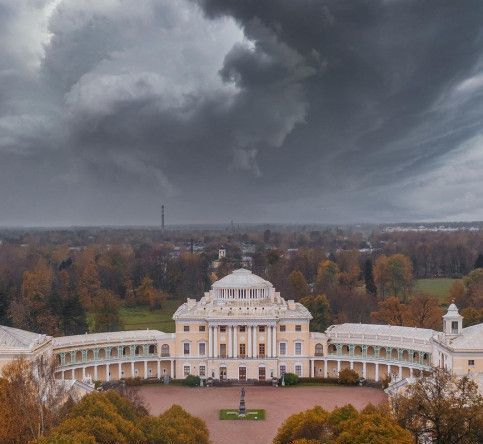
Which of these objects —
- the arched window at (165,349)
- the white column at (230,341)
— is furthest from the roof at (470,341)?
the arched window at (165,349)

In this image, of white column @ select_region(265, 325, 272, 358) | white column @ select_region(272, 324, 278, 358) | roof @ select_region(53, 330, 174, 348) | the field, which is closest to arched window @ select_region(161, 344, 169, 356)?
Answer: roof @ select_region(53, 330, 174, 348)

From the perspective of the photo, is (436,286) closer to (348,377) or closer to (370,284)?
(370,284)

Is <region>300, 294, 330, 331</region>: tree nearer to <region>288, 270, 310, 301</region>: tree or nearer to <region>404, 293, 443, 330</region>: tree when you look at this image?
<region>404, 293, 443, 330</region>: tree

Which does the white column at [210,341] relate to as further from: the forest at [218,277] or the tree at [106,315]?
the tree at [106,315]

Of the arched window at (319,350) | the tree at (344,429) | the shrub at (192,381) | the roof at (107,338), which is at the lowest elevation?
the shrub at (192,381)

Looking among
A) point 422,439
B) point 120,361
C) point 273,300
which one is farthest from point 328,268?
point 422,439
